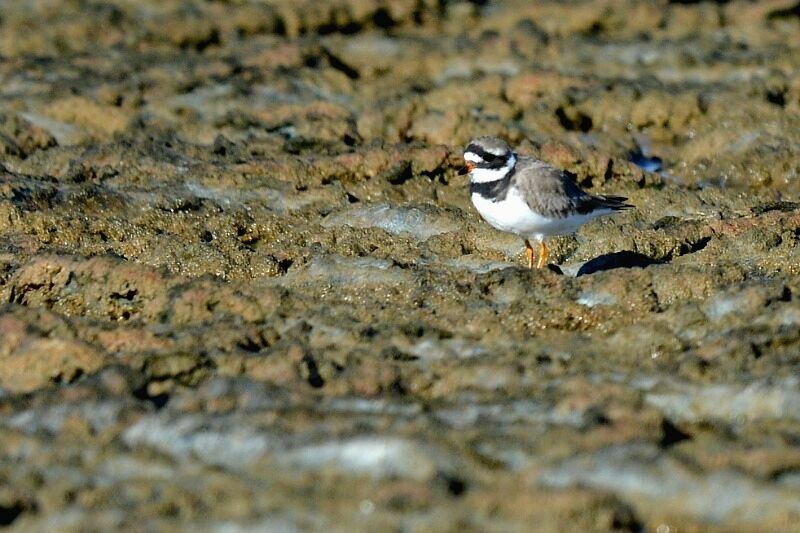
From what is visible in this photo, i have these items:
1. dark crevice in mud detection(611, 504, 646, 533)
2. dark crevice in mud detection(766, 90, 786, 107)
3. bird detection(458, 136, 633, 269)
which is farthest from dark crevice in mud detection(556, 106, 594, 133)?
dark crevice in mud detection(611, 504, 646, 533)

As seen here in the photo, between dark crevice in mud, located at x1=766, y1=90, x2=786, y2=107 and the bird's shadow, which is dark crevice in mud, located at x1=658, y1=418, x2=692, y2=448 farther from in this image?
dark crevice in mud, located at x1=766, y1=90, x2=786, y2=107

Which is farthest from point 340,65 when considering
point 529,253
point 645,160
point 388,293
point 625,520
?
point 625,520

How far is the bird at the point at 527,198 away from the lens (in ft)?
31.6

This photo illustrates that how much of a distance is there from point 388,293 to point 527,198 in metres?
1.48

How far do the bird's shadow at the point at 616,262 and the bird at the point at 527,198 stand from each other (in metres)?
0.33

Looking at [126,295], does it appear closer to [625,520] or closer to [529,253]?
[529,253]

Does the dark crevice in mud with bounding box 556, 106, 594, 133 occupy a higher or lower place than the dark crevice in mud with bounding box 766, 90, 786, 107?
lower

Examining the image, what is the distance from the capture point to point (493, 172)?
10133mm


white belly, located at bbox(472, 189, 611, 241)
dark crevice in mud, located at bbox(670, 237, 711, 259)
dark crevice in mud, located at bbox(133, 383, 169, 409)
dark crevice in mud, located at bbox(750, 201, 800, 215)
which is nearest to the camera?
dark crevice in mud, located at bbox(133, 383, 169, 409)

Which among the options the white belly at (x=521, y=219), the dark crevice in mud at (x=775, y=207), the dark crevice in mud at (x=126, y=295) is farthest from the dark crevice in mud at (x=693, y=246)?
the dark crevice in mud at (x=126, y=295)

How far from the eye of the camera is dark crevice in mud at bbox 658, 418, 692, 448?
21.4 ft

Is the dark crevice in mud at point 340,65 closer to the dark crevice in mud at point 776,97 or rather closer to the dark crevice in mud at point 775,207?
the dark crevice in mud at point 776,97

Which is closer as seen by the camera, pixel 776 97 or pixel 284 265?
pixel 284 265

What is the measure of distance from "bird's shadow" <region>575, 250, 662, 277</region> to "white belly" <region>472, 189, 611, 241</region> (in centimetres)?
37
